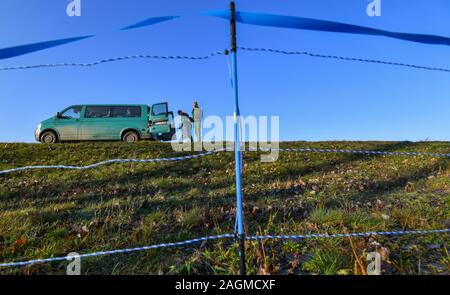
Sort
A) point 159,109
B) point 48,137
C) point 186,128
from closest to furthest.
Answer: point 186,128 → point 48,137 → point 159,109

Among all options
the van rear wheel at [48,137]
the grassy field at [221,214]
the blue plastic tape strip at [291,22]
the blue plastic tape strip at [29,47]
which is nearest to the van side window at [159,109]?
the van rear wheel at [48,137]

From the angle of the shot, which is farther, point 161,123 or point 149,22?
point 161,123

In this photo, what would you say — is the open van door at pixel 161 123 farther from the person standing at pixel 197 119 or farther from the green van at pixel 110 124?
the person standing at pixel 197 119

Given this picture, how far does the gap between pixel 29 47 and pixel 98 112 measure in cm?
1470

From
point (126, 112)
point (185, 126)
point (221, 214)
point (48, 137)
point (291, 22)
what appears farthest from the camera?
point (126, 112)

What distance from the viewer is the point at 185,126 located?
53.0ft

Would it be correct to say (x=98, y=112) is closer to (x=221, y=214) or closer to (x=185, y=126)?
(x=185, y=126)

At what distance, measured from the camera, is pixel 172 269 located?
3.29 metres

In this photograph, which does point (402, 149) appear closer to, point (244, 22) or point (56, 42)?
point (244, 22)

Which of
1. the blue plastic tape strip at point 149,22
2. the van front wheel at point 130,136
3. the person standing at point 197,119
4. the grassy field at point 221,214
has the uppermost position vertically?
the blue plastic tape strip at point 149,22

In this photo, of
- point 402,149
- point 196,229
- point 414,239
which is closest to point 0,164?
point 196,229

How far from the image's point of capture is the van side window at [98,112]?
17.1 m

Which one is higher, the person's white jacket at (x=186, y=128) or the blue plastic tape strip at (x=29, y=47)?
the blue plastic tape strip at (x=29, y=47)

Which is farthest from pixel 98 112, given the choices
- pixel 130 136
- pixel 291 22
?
pixel 291 22
